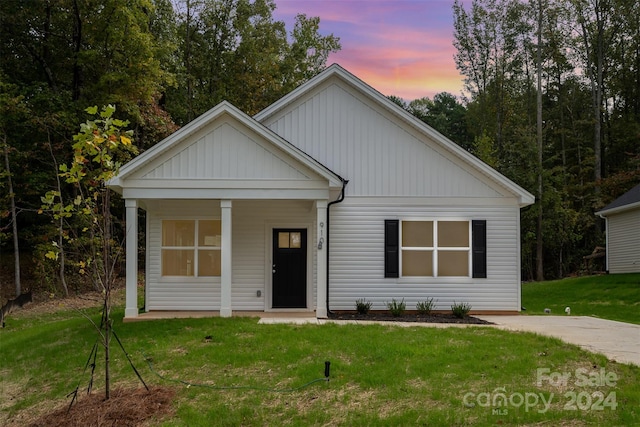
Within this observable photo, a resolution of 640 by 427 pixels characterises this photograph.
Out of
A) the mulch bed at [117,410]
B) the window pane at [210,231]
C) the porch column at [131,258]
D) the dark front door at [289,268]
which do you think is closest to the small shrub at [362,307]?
the dark front door at [289,268]

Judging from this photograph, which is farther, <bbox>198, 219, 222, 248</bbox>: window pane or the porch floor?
<bbox>198, 219, 222, 248</bbox>: window pane

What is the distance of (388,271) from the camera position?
40.4 feet

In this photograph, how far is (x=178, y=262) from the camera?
1230cm

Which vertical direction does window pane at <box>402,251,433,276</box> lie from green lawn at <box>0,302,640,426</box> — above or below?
above

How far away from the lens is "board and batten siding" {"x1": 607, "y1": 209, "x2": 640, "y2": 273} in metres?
21.6

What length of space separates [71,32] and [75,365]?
57.1ft

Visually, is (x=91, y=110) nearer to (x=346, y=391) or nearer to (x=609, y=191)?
(x=346, y=391)

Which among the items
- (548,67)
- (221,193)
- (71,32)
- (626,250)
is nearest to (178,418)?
(221,193)

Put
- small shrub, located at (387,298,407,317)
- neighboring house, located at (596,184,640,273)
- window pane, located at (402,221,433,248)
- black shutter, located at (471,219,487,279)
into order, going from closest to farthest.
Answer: small shrub, located at (387,298,407,317)
black shutter, located at (471,219,487,279)
window pane, located at (402,221,433,248)
neighboring house, located at (596,184,640,273)

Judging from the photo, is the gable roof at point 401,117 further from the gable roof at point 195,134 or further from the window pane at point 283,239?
the window pane at point 283,239

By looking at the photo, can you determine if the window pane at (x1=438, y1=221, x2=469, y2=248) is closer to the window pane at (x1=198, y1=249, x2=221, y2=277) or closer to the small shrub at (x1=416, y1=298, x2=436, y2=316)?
the small shrub at (x1=416, y1=298, x2=436, y2=316)

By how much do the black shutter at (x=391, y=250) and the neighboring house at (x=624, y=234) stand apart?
13.5 m

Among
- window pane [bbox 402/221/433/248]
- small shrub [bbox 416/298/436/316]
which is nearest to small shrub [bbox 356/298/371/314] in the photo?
small shrub [bbox 416/298/436/316]

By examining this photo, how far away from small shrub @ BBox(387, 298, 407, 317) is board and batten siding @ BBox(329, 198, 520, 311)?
12 cm
